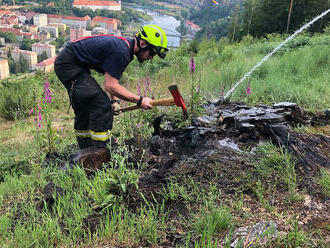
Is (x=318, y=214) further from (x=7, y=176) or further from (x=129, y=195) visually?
(x=7, y=176)

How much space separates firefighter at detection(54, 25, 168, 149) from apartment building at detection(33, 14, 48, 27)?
43.6 metres

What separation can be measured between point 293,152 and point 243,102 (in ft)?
7.21

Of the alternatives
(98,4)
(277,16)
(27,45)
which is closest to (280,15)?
(277,16)

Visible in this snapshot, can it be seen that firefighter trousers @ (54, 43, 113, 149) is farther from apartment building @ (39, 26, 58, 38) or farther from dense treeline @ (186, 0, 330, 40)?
apartment building @ (39, 26, 58, 38)

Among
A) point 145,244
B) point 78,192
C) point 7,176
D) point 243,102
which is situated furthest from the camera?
point 243,102

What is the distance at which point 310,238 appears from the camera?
6.24 ft

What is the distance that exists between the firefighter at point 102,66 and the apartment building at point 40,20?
43.6 meters

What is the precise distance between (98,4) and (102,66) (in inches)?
1899

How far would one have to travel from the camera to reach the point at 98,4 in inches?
1817

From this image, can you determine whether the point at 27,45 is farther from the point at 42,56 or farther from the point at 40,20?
the point at 40,20

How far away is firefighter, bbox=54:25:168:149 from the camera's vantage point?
3072mm

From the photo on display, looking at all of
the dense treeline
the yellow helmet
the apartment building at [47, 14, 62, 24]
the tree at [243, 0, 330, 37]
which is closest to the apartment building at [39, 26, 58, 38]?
the apartment building at [47, 14, 62, 24]

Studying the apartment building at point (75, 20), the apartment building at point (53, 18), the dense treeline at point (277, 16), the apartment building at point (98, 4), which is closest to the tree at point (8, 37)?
the apartment building at point (75, 20)

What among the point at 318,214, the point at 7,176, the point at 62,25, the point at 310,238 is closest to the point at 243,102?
the point at 318,214
